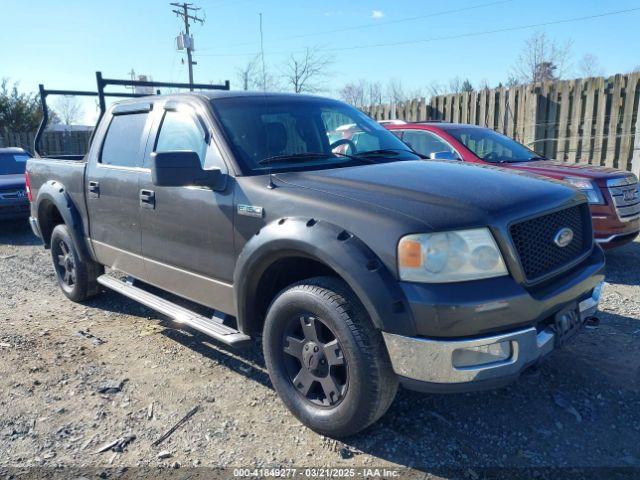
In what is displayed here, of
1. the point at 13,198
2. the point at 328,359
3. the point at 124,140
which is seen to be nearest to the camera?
the point at 328,359

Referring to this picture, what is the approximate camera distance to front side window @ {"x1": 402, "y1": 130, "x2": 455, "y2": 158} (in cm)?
709

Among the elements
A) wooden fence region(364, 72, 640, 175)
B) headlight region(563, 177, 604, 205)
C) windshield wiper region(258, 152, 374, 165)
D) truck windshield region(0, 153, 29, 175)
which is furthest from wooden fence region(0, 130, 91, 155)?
windshield wiper region(258, 152, 374, 165)

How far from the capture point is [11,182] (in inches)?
380

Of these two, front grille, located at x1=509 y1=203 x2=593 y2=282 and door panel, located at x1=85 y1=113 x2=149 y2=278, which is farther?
door panel, located at x1=85 y1=113 x2=149 y2=278

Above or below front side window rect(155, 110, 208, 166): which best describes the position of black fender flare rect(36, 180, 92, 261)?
below

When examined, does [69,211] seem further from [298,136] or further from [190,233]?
[298,136]

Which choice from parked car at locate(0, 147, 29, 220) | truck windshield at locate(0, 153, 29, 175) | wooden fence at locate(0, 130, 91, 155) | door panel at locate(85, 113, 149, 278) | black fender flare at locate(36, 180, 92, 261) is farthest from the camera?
wooden fence at locate(0, 130, 91, 155)

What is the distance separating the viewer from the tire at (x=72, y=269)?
5203mm

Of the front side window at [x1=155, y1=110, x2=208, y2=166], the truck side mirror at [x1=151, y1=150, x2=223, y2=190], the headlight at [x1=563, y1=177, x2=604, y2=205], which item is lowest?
the headlight at [x1=563, y1=177, x2=604, y2=205]

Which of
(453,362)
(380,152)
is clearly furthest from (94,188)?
(453,362)

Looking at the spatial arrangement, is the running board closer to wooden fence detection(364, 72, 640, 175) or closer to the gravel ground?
the gravel ground

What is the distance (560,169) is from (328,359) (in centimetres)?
467

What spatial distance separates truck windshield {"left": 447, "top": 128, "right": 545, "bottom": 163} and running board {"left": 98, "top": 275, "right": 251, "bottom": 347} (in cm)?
453

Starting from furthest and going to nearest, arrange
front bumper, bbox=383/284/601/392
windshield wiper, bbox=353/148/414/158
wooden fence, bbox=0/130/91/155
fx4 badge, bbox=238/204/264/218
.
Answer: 1. wooden fence, bbox=0/130/91/155
2. windshield wiper, bbox=353/148/414/158
3. fx4 badge, bbox=238/204/264/218
4. front bumper, bbox=383/284/601/392
